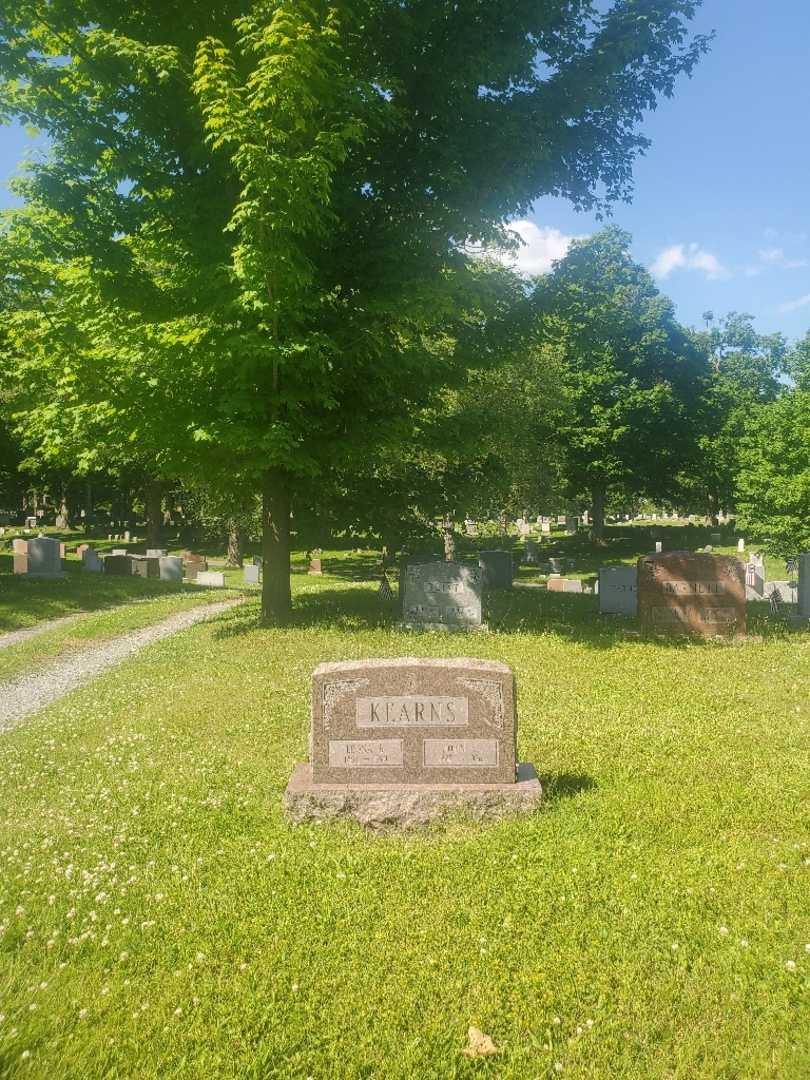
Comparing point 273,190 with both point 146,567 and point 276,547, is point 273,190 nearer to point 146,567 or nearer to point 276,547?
point 276,547

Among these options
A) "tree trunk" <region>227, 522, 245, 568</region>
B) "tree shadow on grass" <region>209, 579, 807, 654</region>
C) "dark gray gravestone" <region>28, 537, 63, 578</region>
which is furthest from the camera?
"tree trunk" <region>227, 522, 245, 568</region>

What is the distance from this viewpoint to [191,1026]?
3781 mm

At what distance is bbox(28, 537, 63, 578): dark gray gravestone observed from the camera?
27.3 m

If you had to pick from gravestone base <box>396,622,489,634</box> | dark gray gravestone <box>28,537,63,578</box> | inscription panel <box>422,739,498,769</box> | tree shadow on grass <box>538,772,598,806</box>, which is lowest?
tree shadow on grass <box>538,772,598,806</box>

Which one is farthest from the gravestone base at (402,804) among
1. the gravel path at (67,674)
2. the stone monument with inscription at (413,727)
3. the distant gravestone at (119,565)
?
the distant gravestone at (119,565)

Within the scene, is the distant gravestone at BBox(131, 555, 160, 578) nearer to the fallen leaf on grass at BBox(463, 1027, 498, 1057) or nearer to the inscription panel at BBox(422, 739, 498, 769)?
the inscription panel at BBox(422, 739, 498, 769)

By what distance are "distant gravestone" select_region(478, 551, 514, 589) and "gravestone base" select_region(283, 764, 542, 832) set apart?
18152 millimetres

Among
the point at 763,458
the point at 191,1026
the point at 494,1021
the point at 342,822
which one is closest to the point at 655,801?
the point at 342,822

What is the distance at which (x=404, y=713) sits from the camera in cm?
645

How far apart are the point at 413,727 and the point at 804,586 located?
51.5 ft

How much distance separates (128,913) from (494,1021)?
8.57 feet

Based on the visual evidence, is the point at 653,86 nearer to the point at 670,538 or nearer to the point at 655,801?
the point at 655,801

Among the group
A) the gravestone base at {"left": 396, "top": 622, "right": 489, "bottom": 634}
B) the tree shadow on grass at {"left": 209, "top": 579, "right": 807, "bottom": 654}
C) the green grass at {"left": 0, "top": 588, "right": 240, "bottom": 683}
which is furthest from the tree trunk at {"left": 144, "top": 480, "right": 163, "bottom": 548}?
the gravestone base at {"left": 396, "top": 622, "right": 489, "bottom": 634}

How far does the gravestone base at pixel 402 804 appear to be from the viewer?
6219mm
